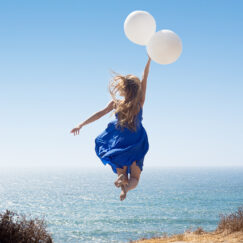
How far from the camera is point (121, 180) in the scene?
4.66 meters

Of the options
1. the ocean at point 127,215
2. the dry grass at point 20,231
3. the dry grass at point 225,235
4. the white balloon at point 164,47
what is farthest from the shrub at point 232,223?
the ocean at point 127,215

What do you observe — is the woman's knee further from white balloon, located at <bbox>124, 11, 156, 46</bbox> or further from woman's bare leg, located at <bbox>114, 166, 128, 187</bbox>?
white balloon, located at <bbox>124, 11, 156, 46</bbox>

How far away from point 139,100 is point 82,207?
61.2 metres

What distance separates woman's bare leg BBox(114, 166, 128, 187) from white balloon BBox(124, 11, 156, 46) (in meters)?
1.82

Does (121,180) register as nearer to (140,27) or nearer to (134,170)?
(134,170)

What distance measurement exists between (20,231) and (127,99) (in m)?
5.95

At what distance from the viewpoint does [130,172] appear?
191 inches

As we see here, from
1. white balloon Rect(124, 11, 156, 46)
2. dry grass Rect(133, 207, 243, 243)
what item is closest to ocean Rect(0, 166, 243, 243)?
dry grass Rect(133, 207, 243, 243)

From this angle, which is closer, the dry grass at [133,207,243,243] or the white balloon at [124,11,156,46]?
the white balloon at [124,11,156,46]

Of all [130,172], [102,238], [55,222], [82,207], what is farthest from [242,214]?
[82,207]

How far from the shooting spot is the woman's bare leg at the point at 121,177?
15.2ft

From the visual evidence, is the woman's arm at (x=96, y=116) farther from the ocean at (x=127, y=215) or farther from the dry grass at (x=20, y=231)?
the ocean at (x=127, y=215)

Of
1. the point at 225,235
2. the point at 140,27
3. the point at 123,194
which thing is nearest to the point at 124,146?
the point at 123,194

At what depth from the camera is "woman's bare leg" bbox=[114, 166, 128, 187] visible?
464 cm
